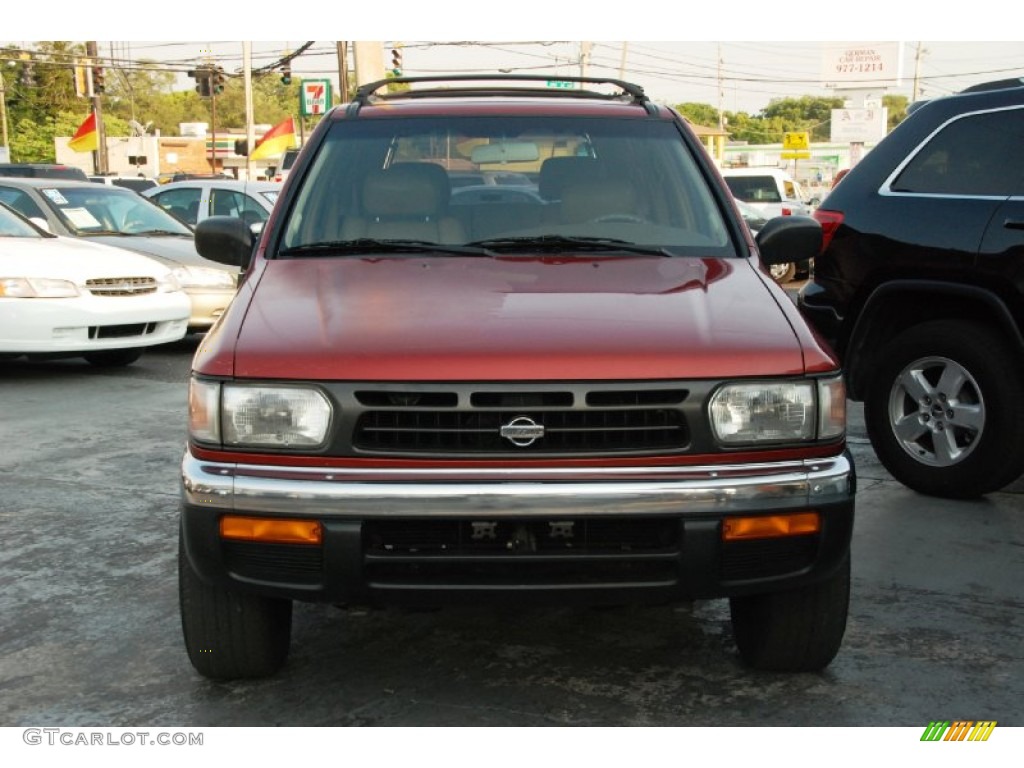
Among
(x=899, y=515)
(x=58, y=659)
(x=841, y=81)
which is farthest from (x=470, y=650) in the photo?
(x=841, y=81)

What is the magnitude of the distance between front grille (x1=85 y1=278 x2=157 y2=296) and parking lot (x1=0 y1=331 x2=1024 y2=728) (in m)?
4.39

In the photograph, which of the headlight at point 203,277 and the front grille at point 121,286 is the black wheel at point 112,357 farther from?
the headlight at point 203,277

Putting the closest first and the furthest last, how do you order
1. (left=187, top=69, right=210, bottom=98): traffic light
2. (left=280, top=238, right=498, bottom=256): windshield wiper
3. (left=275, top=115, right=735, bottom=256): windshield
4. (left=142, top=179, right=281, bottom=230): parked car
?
(left=280, top=238, right=498, bottom=256): windshield wiper → (left=275, top=115, right=735, bottom=256): windshield → (left=142, top=179, right=281, bottom=230): parked car → (left=187, top=69, right=210, bottom=98): traffic light

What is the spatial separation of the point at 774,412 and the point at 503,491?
73cm

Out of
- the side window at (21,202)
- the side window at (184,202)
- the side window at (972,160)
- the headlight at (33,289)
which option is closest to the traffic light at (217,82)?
the side window at (184,202)

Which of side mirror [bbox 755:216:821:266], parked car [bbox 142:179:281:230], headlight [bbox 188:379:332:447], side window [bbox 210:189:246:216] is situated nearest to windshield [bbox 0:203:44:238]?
parked car [bbox 142:179:281:230]

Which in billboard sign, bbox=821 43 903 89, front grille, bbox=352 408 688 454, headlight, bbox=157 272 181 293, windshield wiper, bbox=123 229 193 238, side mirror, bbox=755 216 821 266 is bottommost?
headlight, bbox=157 272 181 293

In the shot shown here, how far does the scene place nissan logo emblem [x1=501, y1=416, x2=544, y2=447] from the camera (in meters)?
3.19

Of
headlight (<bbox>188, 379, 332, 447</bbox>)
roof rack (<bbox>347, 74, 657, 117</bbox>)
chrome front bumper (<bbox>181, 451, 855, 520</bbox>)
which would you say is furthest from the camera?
roof rack (<bbox>347, 74, 657, 117</bbox>)

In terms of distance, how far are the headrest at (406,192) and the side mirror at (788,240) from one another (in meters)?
1.11

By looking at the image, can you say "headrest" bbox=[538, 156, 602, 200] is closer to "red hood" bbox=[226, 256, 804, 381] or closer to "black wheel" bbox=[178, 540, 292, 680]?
"red hood" bbox=[226, 256, 804, 381]

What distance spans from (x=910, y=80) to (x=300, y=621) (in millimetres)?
89810

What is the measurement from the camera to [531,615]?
14.0ft
